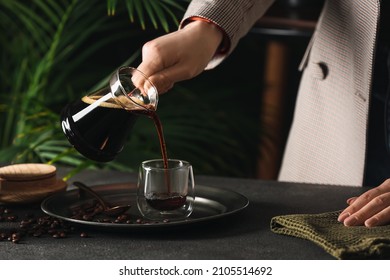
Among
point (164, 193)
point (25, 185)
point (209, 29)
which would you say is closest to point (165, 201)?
point (164, 193)

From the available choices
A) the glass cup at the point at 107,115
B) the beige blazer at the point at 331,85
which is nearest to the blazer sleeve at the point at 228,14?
the beige blazer at the point at 331,85

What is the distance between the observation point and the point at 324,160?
210cm

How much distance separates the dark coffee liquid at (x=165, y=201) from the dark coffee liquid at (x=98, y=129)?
0.12 meters

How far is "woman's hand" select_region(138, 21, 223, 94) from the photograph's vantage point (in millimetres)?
1540

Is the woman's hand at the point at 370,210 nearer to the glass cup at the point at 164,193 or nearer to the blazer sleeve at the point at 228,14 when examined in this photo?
the glass cup at the point at 164,193

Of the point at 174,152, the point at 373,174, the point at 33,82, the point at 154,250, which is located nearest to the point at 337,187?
the point at 373,174

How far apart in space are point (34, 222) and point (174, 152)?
1441 millimetres

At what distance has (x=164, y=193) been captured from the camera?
1.42 meters

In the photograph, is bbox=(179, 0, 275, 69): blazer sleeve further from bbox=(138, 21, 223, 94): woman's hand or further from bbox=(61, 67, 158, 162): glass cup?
bbox=(61, 67, 158, 162): glass cup

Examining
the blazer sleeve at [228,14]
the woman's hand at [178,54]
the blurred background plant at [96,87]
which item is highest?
the blazer sleeve at [228,14]

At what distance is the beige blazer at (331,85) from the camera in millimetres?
1804

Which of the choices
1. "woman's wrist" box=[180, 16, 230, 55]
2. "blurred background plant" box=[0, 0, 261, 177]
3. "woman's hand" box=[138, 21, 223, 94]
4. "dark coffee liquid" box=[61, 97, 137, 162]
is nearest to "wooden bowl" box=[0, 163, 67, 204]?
"dark coffee liquid" box=[61, 97, 137, 162]

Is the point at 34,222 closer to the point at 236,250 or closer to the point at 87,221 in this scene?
the point at 87,221

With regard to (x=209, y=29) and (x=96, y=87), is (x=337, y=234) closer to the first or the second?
(x=209, y=29)
